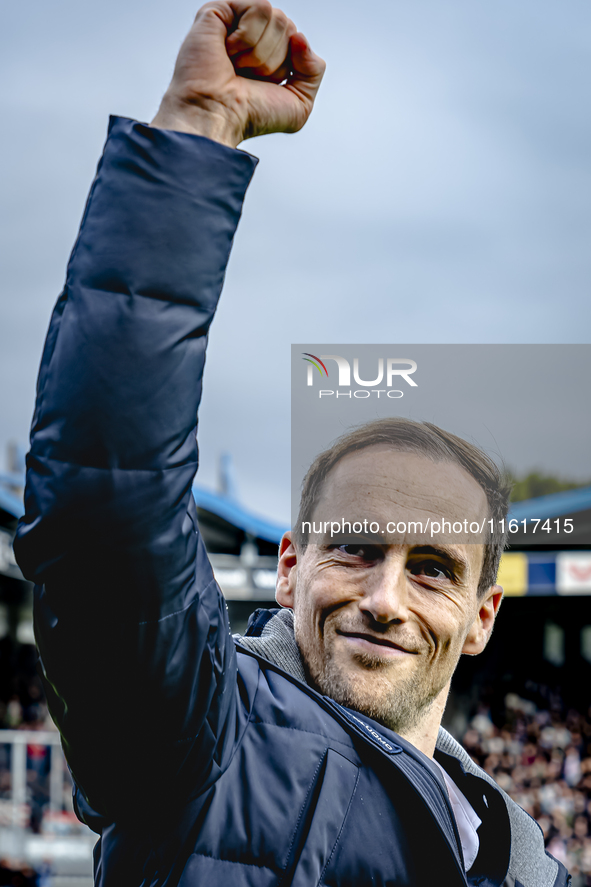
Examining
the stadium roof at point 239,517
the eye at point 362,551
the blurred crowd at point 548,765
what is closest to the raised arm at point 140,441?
the eye at point 362,551

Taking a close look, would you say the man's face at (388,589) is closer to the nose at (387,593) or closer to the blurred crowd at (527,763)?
the nose at (387,593)

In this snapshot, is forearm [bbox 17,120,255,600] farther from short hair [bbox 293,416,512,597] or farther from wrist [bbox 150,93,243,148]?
→ short hair [bbox 293,416,512,597]

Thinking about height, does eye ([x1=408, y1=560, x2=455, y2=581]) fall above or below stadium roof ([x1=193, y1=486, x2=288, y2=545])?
below

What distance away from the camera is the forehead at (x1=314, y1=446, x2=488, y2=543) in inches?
62.1

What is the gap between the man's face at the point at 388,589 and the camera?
144 centimetres

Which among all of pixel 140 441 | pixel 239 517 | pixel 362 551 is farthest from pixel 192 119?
pixel 239 517

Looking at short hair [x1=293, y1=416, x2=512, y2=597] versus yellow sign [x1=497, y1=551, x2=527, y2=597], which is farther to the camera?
yellow sign [x1=497, y1=551, x2=527, y2=597]

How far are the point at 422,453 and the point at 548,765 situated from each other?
13.7m

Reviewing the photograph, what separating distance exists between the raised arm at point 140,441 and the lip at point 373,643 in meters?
0.34

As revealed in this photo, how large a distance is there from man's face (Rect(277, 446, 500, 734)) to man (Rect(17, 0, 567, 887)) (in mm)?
109

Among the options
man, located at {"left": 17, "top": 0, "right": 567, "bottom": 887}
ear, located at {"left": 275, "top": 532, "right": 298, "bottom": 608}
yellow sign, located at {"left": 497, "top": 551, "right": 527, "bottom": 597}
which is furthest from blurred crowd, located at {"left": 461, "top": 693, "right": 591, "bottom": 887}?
man, located at {"left": 17, "top": 0, "right": 567, "bottom": 887}

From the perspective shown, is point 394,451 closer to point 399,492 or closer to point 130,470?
point 399,492

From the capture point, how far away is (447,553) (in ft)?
5.24

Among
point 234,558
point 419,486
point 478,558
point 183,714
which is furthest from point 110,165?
point 234,558
